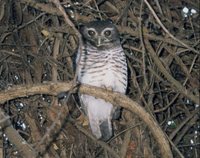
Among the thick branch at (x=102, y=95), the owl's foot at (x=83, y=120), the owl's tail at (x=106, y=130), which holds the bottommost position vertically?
the owl's tail at (x=106, y=130)

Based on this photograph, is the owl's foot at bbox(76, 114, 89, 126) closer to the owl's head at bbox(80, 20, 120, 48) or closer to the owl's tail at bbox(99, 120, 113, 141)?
the owl's tail at bbox(99, 120, 113, 141)

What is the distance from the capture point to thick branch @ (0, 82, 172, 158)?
196cm

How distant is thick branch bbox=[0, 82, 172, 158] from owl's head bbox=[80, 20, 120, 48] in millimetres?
470

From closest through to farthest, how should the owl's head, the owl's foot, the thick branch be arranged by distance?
the thick branch < the owl's head < the owl's foot

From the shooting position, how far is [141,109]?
205 cm

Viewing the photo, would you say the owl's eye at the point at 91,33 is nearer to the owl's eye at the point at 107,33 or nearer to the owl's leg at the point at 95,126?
the owl's eye at the point at 107,33

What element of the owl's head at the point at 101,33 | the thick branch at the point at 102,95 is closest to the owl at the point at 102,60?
the owl's head at the point at 101,33

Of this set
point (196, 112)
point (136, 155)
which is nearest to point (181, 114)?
point (196, 112)

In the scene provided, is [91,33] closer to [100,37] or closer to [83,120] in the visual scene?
[100,37]

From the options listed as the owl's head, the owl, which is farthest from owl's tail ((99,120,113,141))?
the owl's head

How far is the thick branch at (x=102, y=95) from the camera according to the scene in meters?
1.96

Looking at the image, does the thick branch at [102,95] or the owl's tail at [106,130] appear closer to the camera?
the thick branch at [102,95]

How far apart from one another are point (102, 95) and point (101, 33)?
553 millimetres

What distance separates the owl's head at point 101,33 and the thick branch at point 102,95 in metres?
0.47
